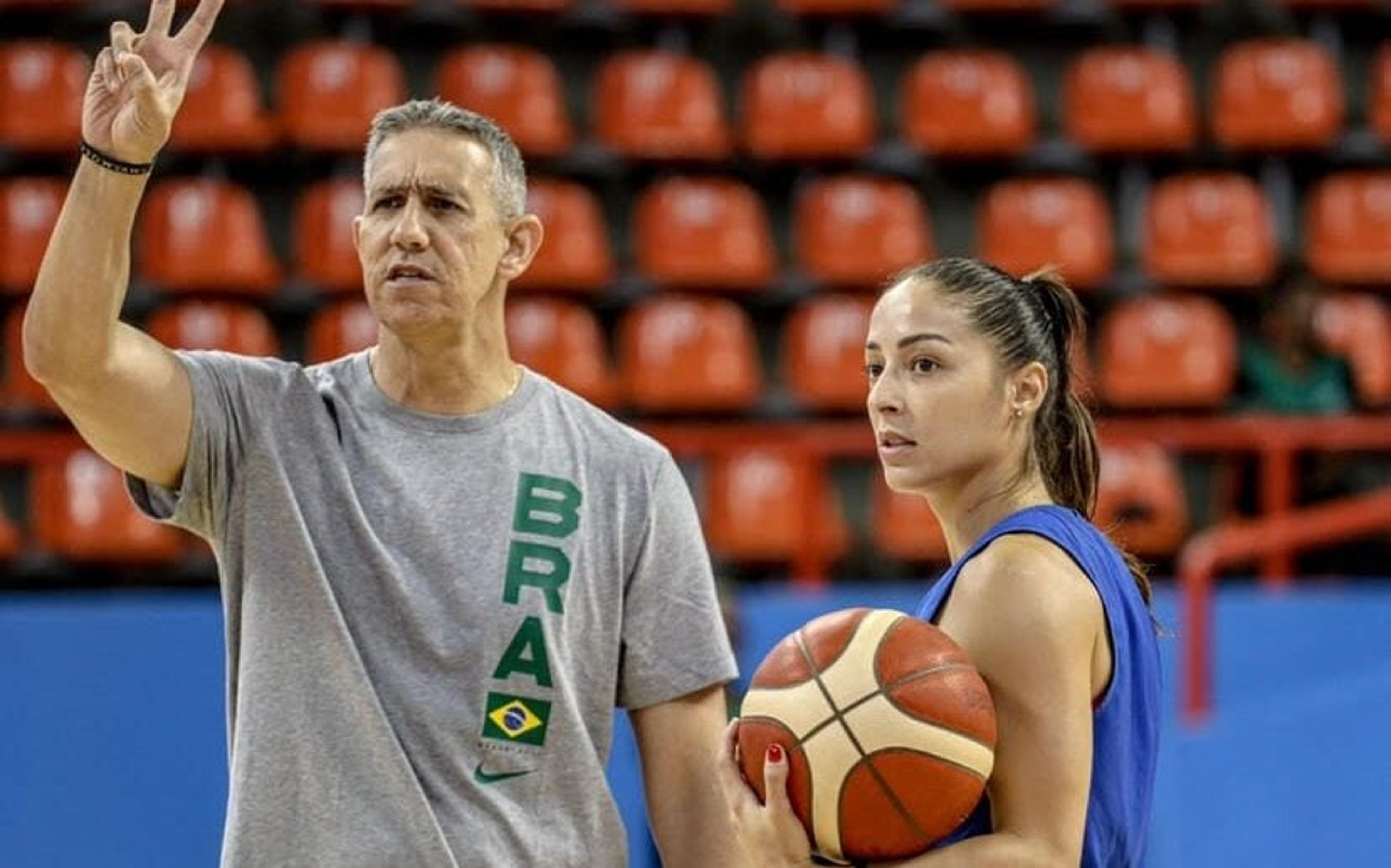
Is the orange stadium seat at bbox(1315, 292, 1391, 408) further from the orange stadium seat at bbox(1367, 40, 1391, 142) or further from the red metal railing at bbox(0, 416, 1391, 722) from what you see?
the orange stadium seat at bbox(1367, 40, 1391, 142)

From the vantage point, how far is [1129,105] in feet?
31.7

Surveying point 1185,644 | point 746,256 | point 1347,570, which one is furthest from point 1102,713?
point 746,256

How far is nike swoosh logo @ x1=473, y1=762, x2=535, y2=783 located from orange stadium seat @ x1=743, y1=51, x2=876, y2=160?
667cm

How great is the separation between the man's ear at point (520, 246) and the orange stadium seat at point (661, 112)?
6.18 metres

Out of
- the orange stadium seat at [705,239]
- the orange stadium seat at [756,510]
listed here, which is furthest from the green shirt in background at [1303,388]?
the orange stadium seat at [705,239]

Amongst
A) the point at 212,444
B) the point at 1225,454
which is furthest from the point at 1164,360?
the point at 212,444

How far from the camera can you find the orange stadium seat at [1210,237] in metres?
9.29

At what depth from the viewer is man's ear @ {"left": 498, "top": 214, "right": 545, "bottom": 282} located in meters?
3.28

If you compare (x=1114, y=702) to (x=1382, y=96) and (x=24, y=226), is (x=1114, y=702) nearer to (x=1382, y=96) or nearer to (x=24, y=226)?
(x=24, y=226)

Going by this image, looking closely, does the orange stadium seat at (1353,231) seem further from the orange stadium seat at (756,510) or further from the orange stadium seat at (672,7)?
the orange stadium seat at (672,7)

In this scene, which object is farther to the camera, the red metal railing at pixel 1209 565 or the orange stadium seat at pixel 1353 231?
the orange stadium seat at pixel 1353 231

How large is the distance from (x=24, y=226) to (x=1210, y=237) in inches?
186

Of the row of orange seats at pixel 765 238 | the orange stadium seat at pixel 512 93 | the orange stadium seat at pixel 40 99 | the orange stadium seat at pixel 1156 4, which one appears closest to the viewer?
the row of orange seats at pixel 765 238

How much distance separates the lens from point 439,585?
3.07m
